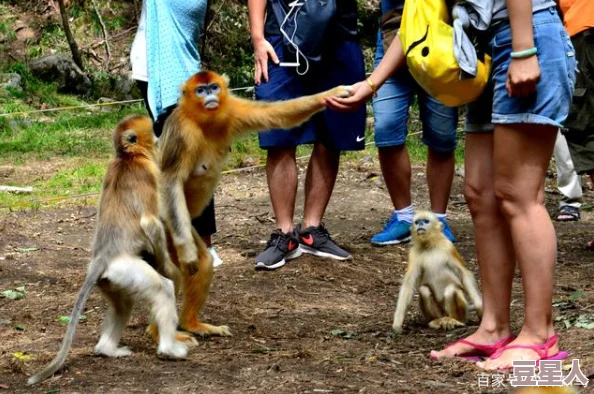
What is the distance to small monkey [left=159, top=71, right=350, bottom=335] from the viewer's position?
5145 mm

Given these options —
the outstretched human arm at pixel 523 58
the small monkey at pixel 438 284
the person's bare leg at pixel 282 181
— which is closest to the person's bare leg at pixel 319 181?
the person's bare leg at pixel 282 181

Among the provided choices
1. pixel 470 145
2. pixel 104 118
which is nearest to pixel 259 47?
pixel 470 145

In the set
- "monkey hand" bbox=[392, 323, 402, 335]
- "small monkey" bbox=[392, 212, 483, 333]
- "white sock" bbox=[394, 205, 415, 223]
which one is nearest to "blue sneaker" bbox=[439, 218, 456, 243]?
"white sock" bbox=[394, 205, 415, 223]

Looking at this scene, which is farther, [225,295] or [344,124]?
[344,124]

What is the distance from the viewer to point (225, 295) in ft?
19.5

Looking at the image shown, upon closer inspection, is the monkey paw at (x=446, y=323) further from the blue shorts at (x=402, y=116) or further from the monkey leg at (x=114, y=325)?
the blue shorts at (x=402, y=116)

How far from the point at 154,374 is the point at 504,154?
1.71 metres

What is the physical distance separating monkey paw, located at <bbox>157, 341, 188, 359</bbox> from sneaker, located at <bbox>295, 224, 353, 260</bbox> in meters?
2.25

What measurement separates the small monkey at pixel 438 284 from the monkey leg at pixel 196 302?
0.92 metres

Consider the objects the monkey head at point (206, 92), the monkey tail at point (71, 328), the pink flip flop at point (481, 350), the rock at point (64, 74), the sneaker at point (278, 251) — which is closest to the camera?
the monkey tail at point (71, 328)

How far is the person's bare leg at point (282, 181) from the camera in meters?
6.63

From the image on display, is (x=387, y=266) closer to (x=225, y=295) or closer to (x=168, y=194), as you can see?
(x=225, y=295)

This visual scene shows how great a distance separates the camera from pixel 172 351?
454 centimetres

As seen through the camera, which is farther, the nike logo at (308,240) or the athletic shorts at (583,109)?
the athletic shorts at (583,109)
